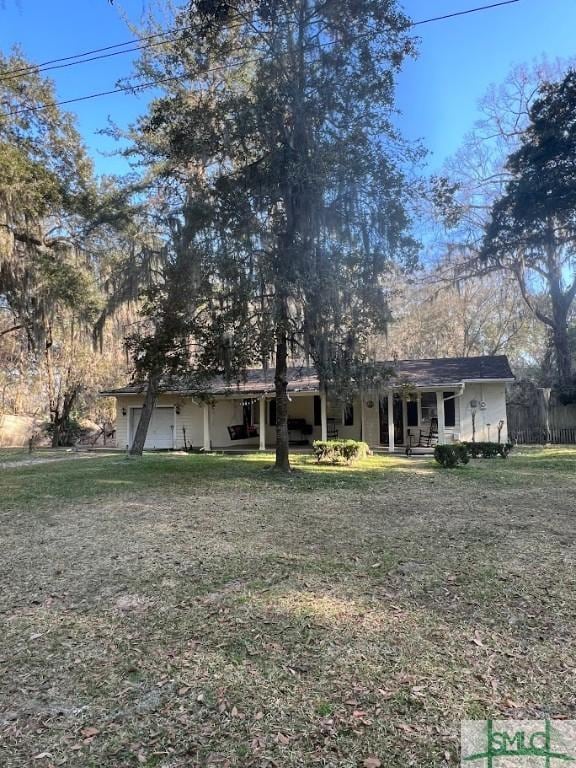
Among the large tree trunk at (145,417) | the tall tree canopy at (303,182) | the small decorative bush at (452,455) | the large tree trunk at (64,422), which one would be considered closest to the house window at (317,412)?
the large tree trunk at (145,417)

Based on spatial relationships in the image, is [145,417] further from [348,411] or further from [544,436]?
[544,436]

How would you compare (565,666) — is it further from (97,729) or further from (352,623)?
(97,729)

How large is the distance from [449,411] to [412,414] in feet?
4.28

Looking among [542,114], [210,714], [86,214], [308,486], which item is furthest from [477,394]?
[210,714]

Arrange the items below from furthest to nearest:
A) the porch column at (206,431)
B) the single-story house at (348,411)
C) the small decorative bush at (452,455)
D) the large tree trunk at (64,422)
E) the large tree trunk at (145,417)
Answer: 1. the large tree trunk at (64,422)
2. the porch column at (206,431)
3. the single-story house at (348,411)
4. the large tree trunk at (145,417)
5. the small decorative bush at (452,455)

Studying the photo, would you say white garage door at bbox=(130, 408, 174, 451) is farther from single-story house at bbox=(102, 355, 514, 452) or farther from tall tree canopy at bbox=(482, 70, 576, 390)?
tall tree canopy at bbox=(482, 70, 576, 390)

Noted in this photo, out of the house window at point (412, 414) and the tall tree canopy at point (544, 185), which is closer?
the tall tree canopy at point (544, 185)

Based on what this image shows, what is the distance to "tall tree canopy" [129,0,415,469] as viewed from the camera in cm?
889

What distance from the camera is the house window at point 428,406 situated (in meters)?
17.6

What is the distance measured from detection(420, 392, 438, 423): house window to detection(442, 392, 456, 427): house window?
367mm

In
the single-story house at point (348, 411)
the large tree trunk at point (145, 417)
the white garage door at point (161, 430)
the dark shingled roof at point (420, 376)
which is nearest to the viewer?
the large tree trunk at point (145, 417)

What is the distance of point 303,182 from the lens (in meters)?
8.77

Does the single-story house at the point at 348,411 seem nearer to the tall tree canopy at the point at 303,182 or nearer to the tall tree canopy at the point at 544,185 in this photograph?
the tall tree canopy at the point at 544,185

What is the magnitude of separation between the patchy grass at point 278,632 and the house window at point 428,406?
10.6 m
